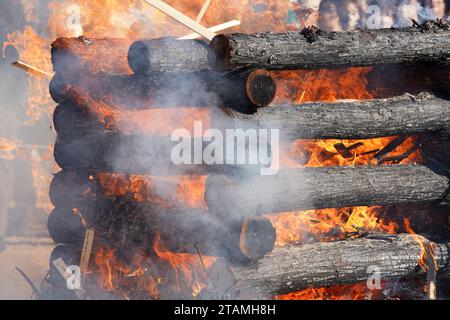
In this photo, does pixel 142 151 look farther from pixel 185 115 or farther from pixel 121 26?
pixel 121 26

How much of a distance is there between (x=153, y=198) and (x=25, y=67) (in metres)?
2.82

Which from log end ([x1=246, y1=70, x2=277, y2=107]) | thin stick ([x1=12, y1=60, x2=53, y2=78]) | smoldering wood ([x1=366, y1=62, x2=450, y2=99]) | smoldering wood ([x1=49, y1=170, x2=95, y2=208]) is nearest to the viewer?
log end ([x1=246, y1=70, x2=277, y2=107])

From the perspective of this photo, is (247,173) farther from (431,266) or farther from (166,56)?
(431,266)

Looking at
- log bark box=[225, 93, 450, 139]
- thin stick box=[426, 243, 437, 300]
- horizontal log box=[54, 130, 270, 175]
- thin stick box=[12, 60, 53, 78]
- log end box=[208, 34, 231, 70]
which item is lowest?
thin stick box=[426, 243, 437, 300]

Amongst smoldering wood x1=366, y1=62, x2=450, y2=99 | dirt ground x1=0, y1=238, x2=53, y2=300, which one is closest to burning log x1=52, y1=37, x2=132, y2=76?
smoldering wood x1=366, y1=62, x2=450, y2=99

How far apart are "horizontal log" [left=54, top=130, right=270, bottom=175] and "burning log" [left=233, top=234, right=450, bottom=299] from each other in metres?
1.13

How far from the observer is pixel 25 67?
809 cm

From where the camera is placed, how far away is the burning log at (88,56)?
7195 millimetres

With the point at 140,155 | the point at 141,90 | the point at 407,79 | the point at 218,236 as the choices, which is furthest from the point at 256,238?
the point at 407,79

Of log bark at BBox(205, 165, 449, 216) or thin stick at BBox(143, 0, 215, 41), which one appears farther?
thin stick at BBox(143, 0, 215, 41)

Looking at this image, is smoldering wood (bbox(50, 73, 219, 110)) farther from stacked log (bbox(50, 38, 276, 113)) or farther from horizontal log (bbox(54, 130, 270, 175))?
horizontal log (bbox(54, 130, 270, 175))

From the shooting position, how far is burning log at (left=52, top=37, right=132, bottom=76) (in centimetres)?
720

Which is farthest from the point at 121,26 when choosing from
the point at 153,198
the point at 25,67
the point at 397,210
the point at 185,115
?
the point at 397,210
